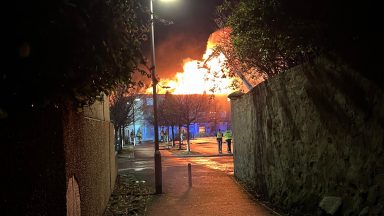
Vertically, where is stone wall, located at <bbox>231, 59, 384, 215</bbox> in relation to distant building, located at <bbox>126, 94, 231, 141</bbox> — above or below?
below

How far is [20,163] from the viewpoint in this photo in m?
4.40

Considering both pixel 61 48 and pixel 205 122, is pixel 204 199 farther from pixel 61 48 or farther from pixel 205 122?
pixel 205 122

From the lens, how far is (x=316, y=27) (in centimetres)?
684

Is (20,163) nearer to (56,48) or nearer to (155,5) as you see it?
(56,48)

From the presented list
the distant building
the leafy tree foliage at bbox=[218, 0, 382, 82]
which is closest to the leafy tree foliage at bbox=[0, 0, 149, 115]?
the leafy tree foliage at bbox=[218, 0, 382, 82]

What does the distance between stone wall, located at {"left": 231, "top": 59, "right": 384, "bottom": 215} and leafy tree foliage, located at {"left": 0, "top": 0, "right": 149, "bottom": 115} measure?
11.3 ft

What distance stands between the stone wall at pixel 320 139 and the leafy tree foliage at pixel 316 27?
332 mm

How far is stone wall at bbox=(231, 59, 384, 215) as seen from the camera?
6.05 m

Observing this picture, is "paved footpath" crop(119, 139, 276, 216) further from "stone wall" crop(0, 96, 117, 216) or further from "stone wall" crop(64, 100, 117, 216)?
"stone wall" crop(0, 96, 117, 216)

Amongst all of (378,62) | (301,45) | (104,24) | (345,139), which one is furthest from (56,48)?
(301,45)

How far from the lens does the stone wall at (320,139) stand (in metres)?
6.05

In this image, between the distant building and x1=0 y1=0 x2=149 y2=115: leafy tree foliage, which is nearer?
x1=0 y1=0 x2=149 y2=115: leafy tree foliage

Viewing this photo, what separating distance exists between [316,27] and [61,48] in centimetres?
427

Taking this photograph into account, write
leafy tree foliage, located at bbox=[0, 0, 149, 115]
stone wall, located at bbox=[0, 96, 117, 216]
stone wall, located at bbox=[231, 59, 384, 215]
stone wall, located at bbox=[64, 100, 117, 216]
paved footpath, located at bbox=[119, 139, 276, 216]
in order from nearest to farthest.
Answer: leafy tree foliage, located at bbox=[0, 0, 149, 115] → stone wall, located at bbox=[0, 96, 117, 216] → stone wall, located at bbox=[64, 100, 117, 216] → stone wall, located at bbox=[231, 59, 384, 215] → paved footpath, located at bbox=[119, 139, 276, 216]
